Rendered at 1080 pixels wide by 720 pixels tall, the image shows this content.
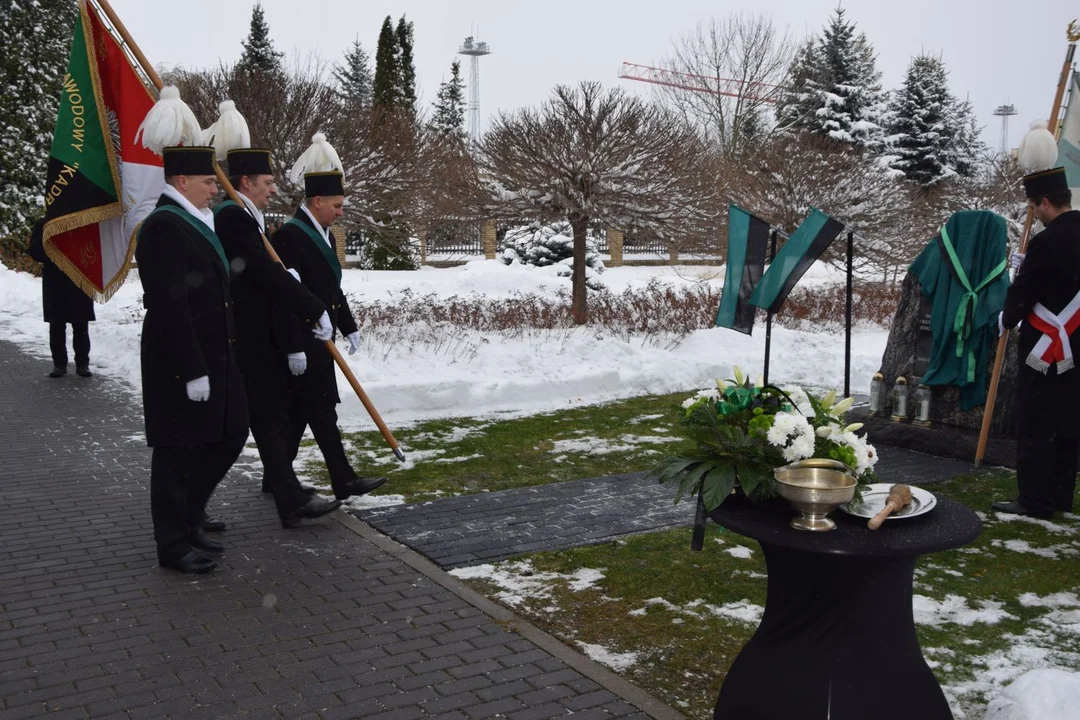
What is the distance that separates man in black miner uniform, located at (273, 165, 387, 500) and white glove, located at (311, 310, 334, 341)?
0.34 ft

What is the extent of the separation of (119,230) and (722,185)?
15583mm

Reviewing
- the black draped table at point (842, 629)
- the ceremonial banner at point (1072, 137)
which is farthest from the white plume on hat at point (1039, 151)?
the black draped table at point (842, 629)

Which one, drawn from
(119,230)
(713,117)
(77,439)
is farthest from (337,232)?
(119,230)

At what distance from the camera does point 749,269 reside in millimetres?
8703

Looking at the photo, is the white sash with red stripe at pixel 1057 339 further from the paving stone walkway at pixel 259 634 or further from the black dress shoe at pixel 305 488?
the black dress shoe at pixel 305 488

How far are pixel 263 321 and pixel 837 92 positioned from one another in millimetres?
34383

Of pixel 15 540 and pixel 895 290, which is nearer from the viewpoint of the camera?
pixel 15 540

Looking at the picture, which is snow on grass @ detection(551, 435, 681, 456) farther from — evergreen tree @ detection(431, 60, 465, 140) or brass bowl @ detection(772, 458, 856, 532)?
evergreen tree @ detection(431, 60, 465, 140)

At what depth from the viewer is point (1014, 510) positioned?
6.55m

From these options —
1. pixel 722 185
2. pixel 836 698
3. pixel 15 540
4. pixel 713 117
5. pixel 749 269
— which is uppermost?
pixel 713 117

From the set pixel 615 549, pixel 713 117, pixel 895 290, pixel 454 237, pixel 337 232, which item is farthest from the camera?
pixel 713 117

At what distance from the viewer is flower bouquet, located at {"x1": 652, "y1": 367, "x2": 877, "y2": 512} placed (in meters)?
3.34

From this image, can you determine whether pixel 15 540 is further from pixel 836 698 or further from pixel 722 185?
pixel 722 185

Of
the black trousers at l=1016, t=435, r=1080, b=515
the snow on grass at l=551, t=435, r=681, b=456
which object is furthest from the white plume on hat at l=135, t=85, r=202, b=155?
the black trousers at l=1016, t=435, r=1080, b=515
